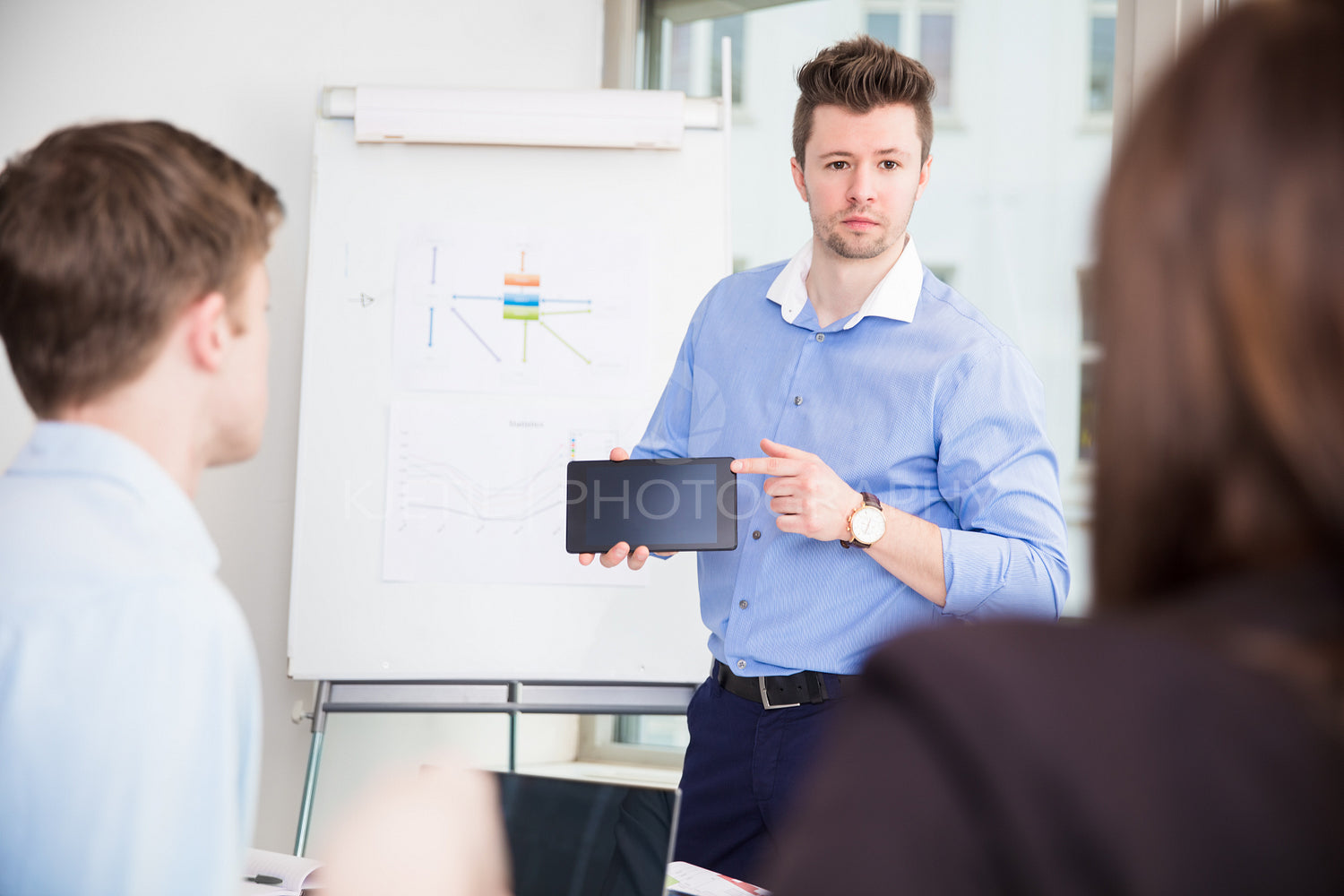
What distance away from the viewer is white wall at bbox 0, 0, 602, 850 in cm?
290

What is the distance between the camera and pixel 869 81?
1934 mm

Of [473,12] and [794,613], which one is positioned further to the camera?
[473,12]

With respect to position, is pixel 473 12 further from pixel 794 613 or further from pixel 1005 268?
pixel 794 613

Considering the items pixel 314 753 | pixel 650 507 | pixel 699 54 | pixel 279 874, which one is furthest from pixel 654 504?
pixel 699 54

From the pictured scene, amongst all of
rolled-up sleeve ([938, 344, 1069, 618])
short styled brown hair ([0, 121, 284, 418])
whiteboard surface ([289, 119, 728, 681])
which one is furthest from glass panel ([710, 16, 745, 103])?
short styled brown hair ([0, 121, 284, 418])

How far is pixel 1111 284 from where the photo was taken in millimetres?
513

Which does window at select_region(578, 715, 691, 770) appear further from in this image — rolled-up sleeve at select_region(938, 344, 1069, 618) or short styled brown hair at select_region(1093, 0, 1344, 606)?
short styled brown hair at select_region(1093, 0, 1344, 606)

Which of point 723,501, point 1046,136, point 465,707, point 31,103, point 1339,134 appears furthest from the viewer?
point 31,103

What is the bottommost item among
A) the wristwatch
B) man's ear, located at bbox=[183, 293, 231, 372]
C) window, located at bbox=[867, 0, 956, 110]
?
the wristwatch

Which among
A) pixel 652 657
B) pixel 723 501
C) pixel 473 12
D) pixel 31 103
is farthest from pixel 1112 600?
pixel 31 103

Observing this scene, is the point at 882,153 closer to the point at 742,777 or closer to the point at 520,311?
the point at 520,311

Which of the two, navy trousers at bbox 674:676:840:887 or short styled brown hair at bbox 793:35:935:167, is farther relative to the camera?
short styled brown hair at bbox 793:35:935:167

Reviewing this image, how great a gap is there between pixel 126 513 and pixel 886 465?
1251 millimetres

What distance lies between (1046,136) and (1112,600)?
245 cm
